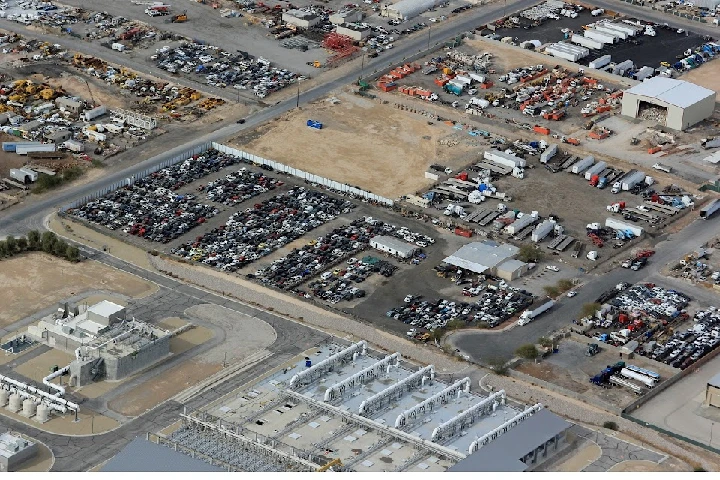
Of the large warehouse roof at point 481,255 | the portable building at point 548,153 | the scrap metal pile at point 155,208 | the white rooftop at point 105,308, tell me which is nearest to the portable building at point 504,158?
the portable building at point 548,153

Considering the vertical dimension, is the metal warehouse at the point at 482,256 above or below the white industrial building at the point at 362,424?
below

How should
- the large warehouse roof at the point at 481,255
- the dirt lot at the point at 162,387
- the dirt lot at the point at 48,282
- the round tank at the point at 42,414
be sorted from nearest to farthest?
the round tank at the point at 42,414 < the dirt lot at the point at 162,387 < the dirt lot at the point at 48,282 < the large warehouse roof at the point at 481,255

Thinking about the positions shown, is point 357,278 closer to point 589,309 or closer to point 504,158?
point 589,309

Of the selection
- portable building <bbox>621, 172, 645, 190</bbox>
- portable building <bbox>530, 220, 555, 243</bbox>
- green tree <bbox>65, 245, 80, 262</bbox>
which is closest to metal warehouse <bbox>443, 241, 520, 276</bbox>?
portable building <bbox>530, 220, 555, 243</bbox>

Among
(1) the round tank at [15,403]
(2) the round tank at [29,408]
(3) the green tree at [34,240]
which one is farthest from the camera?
(3) the green tree at [34,240]

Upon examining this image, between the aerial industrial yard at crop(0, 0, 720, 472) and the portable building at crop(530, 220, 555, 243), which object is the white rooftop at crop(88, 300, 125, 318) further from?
the portable building at crop(530, 220, 555, 243)

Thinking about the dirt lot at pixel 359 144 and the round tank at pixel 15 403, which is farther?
the dirt lot at pixel 359 144

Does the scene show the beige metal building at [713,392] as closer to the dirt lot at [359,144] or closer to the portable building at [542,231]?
the portable building at [542,231]
